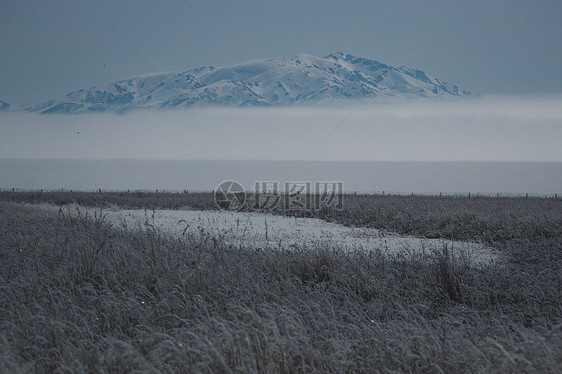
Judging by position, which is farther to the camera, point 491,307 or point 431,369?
point 491,307

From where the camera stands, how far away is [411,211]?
2444 centimetres

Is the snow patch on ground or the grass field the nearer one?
the grass field

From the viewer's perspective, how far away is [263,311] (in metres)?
6.09

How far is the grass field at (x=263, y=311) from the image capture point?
4727mm

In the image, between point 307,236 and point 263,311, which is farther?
point 307,236

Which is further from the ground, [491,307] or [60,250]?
[60,250]

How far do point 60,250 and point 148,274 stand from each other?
276 centimetres

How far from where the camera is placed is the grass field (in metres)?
4.73

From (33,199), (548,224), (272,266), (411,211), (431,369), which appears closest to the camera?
(431,369)

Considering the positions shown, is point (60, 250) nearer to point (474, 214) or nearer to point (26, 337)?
point (26, 337)

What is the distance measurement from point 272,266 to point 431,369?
16.0ft

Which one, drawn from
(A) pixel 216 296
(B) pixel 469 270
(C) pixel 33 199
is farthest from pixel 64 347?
(C) pixel 33 199

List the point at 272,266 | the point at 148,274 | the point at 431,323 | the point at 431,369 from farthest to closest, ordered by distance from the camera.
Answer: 1. the point at 272,266
2. the point at 148,274
3. the point at 431,323
4. the point at 431,369

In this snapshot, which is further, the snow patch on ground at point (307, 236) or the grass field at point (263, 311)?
the snow patch on ground at point (307, 236)
